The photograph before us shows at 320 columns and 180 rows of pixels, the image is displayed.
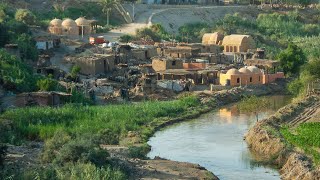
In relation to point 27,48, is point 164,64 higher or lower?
lower

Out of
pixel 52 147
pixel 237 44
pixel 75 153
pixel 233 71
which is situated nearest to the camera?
pixel 75 153

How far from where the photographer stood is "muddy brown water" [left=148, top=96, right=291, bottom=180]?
80.3 feet

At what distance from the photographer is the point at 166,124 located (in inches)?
1277

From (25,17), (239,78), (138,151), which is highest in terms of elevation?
(25,17)

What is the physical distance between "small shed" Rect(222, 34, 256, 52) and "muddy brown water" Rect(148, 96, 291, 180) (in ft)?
51.0

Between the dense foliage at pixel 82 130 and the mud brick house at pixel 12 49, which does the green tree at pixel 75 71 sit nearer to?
the mud brick house at pixel 12 49

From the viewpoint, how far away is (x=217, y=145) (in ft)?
92.1

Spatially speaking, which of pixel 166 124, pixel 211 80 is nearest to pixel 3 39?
pixel 211 80

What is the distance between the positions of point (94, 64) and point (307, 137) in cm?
1492

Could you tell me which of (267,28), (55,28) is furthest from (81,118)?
(267,28)

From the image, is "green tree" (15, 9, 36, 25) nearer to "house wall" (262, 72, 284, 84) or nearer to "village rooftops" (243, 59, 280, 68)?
"village rooftops" (243, 59, 280, 68)

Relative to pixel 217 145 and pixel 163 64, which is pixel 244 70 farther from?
pixel 217 145

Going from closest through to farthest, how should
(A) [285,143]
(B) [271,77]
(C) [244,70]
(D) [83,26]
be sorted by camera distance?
(A) [285,143] < (C) [244,70] < (B) [271,77] < (D) [83,26]

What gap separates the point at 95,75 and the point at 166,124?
875 cm
